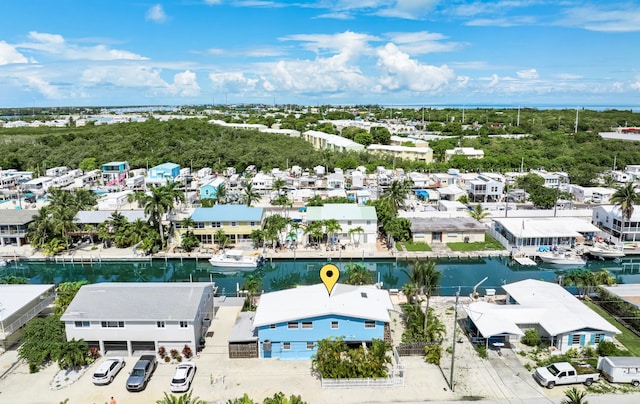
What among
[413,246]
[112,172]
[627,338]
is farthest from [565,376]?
[112,172]

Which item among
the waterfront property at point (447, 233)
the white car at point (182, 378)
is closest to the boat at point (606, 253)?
the waterfront property at point (447, 233)

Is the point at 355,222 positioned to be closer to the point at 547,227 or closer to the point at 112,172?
the point at 547,227

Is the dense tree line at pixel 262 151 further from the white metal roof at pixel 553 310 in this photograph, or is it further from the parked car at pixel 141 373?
the parked car at pixel 141 373

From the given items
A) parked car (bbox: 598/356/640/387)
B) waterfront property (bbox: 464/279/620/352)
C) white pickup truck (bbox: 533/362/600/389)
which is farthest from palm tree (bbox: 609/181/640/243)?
white pickup truck (bbox: 533/362/600/389)

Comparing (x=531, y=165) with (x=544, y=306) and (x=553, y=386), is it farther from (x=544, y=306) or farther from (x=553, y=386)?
(x=553, y=386)

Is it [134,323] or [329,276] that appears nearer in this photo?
[134,323]

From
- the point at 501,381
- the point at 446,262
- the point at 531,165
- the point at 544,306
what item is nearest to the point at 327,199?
the point at 446,262
